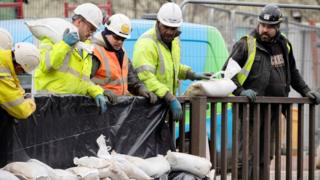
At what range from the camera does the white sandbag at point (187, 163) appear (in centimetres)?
852

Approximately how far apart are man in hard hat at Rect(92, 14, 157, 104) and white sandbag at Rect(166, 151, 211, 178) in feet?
1.92

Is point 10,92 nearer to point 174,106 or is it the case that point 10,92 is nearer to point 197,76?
point 174,106

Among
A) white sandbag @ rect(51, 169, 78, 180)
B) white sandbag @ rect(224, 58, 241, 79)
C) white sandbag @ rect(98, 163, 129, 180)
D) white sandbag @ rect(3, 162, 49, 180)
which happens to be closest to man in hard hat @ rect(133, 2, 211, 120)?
white sandbag @ rect(224, 58, 241, 79)

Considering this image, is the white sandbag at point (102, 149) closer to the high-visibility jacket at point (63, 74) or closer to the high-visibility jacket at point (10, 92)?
the high-visibility jacket at point (63, 74)

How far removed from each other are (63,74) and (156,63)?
1.53 metres

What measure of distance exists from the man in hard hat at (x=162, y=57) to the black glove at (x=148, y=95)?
2.8 inches

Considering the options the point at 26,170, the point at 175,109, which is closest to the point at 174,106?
the point at 175,109

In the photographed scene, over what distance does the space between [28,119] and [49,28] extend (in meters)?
1.30

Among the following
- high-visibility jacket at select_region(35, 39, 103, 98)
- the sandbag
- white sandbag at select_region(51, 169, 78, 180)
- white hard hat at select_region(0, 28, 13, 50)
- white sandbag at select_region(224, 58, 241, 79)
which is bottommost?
white sandbag at select_region(51, 169, 78, 180)

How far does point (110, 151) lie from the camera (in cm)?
800

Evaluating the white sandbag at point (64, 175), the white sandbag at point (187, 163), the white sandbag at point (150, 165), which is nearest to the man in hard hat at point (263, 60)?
the white sandbag at point (187, 163)

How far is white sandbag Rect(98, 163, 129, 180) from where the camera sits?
7.23 meters

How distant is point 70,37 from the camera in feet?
24.2

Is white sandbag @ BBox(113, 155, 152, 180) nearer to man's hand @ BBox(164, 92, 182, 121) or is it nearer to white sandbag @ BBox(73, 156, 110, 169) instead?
white sandbag @ BBox(73, 156, 110, 169)
